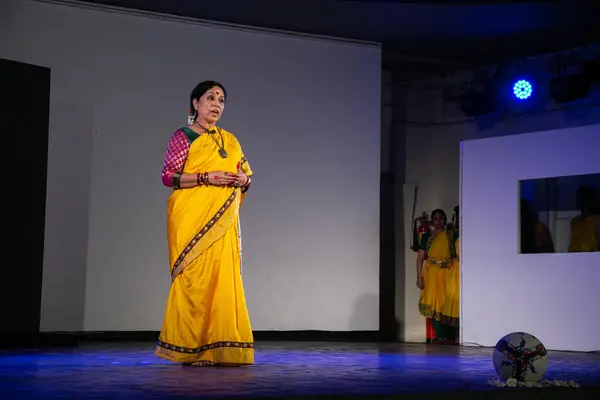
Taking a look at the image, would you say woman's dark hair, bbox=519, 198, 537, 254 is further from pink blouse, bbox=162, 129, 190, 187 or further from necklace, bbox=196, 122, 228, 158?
pink blouse, bbox=162, 129, 190, 187

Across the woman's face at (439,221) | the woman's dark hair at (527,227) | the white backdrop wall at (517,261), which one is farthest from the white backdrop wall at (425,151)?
the woman's dark hair at (527,227)

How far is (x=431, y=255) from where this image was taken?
998cm

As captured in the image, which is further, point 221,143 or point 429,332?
point 429,332

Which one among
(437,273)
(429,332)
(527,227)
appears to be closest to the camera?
(527,227)

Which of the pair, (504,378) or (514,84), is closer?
(504,378)

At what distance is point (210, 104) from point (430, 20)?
169 inches

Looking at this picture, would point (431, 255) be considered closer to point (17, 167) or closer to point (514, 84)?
point (514, 84)

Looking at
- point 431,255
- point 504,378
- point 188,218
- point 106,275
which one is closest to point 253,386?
point 504,378

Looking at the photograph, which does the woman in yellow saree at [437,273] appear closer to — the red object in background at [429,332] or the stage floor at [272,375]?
the red object in background at [429,332]

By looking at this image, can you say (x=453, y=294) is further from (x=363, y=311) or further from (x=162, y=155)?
A: (x=162, y=155)

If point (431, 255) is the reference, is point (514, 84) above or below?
above

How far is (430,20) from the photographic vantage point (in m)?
9.04

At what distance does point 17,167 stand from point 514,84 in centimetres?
522

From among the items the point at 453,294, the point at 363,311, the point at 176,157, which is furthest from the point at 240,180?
the point at 453,294
